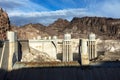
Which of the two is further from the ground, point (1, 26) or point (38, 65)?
point (1, 26)

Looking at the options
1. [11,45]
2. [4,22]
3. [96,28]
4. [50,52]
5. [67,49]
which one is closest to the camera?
[11,45]

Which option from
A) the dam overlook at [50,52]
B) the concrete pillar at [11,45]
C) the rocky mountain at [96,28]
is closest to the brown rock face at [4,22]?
the dam overlook at [50,52]

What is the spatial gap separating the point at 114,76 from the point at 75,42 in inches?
3571

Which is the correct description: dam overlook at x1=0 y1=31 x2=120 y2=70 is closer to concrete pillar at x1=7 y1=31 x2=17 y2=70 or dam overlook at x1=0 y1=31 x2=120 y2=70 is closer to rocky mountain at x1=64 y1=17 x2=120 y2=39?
concrete pillar at x1=7 y1=31 x2=17 y2=70

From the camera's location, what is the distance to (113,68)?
93.7 feet

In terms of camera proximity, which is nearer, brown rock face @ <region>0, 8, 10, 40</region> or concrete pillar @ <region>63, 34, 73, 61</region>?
concrete pillar @ <region>63, 34, 73, 61</region>

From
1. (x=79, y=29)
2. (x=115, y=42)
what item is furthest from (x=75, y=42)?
(x=79, y=29)

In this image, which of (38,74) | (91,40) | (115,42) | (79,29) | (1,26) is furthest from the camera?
(79,29)

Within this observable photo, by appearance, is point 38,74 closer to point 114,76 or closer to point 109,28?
point 114,76

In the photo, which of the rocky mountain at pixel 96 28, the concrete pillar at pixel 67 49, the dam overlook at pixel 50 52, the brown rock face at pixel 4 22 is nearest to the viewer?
the dam overlook at pixel 50 52

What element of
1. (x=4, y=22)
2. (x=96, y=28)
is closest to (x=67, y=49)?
(x=4, y=22)

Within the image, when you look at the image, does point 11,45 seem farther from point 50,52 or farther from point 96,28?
point 96,28

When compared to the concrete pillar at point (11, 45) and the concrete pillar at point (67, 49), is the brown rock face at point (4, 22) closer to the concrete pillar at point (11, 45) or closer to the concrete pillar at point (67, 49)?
the concrete pillar at point (67, 49)

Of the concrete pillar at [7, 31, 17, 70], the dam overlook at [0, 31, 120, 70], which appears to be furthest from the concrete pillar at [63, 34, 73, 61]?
Result: the concrete pillar at [7, 31, 17, 70]
